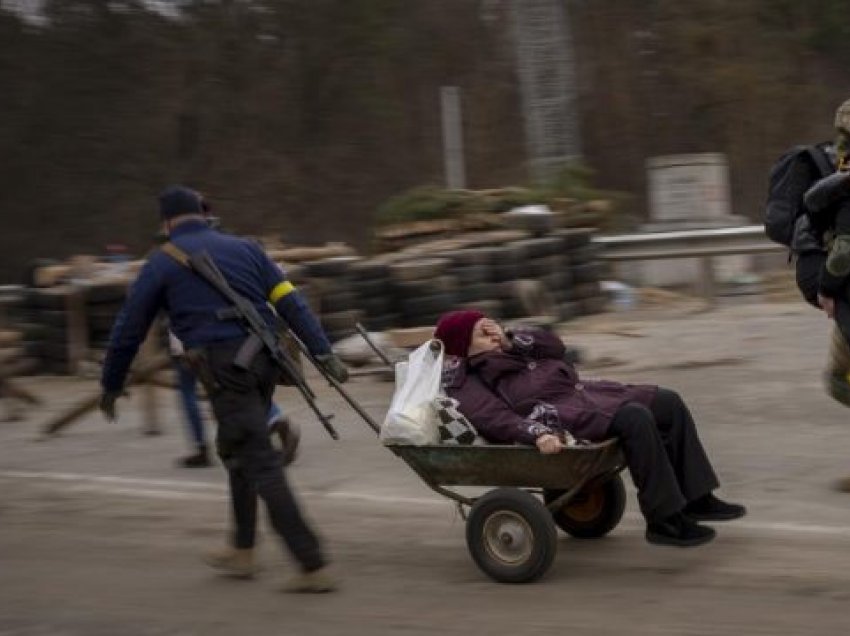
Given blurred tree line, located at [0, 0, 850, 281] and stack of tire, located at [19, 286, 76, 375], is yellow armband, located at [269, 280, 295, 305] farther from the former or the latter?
blurred tree line, located at [0, 0, 850, 281]

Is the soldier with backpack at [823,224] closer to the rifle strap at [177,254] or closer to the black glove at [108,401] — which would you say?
the rifle strap at [177,254]

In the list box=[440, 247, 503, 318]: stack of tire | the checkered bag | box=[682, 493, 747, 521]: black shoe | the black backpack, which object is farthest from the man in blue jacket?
box=[440, 247, 503, 318]: stack of tire

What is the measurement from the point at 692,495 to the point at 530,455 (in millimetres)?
824

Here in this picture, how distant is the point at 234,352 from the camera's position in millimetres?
6973

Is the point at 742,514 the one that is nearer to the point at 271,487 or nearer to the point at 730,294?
the point at 271,487

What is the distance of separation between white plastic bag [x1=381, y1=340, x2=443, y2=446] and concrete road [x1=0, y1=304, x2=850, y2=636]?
686 millimetres

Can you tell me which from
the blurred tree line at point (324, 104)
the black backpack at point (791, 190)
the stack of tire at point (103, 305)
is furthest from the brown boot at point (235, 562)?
the blurred tree line at point (324, 104)

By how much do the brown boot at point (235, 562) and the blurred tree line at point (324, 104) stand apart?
21.9m

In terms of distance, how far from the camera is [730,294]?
17938mm

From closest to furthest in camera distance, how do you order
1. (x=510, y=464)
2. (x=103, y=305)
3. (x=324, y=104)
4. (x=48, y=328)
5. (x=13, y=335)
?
Answer: (x=510, y=464)
(x=13, y=335)
(x=103, y=305)
(x=48, y=328)
(x=324, y=104)

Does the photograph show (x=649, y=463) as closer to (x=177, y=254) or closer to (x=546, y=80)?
(x=177, y=254)

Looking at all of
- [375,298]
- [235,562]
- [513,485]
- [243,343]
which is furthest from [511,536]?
[375,298]

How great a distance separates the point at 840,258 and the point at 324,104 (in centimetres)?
2459

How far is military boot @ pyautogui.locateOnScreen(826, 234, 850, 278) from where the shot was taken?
7.88m
